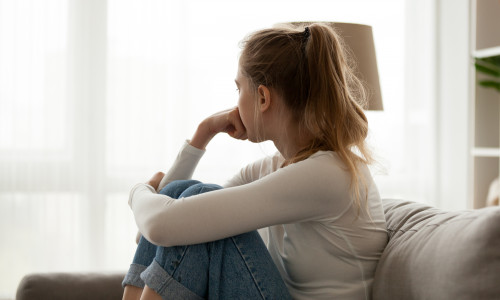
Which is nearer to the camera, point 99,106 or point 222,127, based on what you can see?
point 222,127

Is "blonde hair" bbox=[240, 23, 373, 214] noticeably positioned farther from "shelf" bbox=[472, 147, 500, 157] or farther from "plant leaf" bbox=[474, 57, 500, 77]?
"shelf" bbox=[472, 147, 500, 157]

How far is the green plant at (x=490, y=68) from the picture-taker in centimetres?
288

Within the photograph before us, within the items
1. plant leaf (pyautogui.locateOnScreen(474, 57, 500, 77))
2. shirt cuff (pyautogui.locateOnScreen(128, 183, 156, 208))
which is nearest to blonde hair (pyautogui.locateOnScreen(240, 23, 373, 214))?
shirt cuff (pyautogui.locateOnScreen(128, 183, 156, 208))

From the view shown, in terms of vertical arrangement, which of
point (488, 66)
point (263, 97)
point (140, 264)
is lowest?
point (140, 264)

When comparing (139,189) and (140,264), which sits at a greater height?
(139,189)

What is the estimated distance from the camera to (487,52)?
309cm

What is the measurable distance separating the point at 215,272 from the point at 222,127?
547 mm

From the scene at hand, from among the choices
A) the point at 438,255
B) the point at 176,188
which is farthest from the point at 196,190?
the point at 438,255

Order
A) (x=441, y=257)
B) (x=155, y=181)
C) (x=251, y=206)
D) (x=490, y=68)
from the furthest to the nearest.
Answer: (x=490, y=68), (x=155, y=181), (x=251, y=206), (x=441, y=257)

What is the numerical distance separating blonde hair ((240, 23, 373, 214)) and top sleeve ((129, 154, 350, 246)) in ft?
0.31

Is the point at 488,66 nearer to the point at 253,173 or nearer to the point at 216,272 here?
the point at 253,173

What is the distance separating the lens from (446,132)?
11.5 ft

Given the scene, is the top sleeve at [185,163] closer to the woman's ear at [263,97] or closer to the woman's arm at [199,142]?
the woman's arm at [199,142]

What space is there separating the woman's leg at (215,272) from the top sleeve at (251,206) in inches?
1.8
